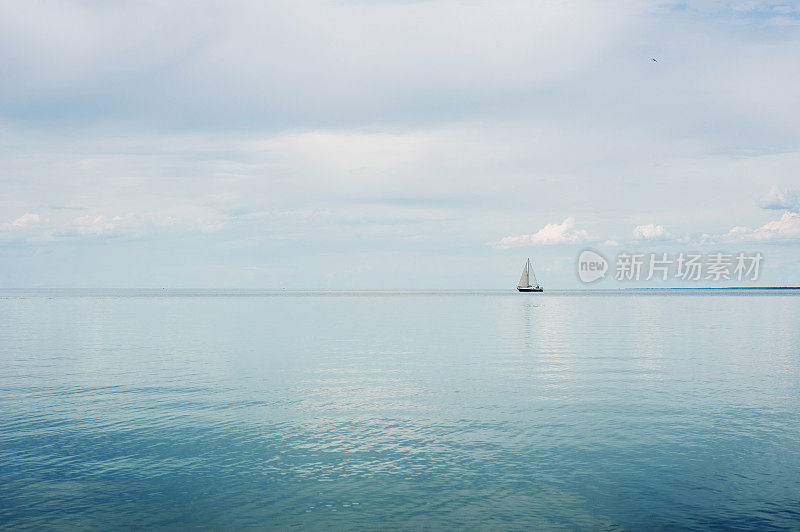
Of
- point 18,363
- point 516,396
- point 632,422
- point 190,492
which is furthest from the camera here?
point 18,363

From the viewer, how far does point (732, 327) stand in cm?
10425

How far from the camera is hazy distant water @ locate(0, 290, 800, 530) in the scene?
19.6m

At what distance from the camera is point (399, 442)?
2758 centimetres

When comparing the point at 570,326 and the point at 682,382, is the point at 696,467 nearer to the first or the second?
the point at 682,382

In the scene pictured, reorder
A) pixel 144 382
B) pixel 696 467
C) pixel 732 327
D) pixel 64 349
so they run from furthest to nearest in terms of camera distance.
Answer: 1. pixel 732 327
2. pixel 64 349
3. pixel 144 382
4. pixel 696 467

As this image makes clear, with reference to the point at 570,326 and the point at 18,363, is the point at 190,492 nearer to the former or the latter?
the point at 18,363

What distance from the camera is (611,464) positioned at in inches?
965

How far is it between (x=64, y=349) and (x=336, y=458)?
5367 centimetres

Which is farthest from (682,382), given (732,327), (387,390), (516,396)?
(732,327)

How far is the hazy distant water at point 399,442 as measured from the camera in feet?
64.3

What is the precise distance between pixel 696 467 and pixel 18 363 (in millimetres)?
54802

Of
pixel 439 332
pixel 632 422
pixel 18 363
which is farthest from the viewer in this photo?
pixel 439 332

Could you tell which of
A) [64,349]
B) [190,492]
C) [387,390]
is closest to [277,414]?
[387,390]

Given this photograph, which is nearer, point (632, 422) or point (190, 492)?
point (190, 492)
